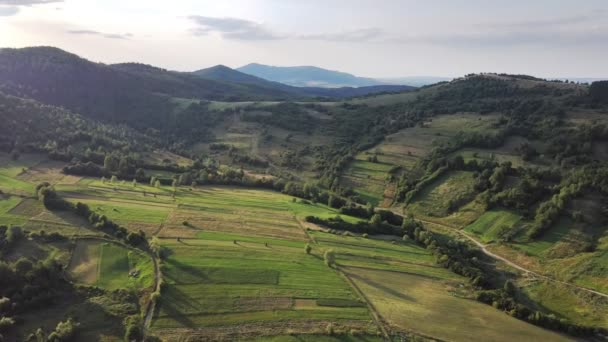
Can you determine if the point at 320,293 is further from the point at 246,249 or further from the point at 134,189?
the point at 134,189

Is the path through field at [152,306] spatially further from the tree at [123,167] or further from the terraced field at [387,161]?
the terraced field at [387,161]

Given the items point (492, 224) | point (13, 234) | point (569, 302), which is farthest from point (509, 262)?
point (13, 234)

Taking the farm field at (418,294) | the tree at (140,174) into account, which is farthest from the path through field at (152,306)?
the tree at (140,174)

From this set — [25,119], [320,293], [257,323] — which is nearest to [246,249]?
[320,293]

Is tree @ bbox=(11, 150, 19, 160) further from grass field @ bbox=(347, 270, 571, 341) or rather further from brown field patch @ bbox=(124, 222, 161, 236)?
grass field @ bbox=(347, 270, 571, 341)

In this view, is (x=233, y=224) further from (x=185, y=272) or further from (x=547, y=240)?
(x=547, y=240)

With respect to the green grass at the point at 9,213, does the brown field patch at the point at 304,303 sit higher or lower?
lower

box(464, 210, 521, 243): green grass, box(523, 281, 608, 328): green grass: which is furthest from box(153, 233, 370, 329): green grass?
box(464, 210, 521, 243): green grass

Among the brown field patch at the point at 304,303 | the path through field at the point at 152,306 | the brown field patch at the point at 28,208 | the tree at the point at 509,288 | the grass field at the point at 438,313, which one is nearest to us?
the path through field at the point at 152,306
